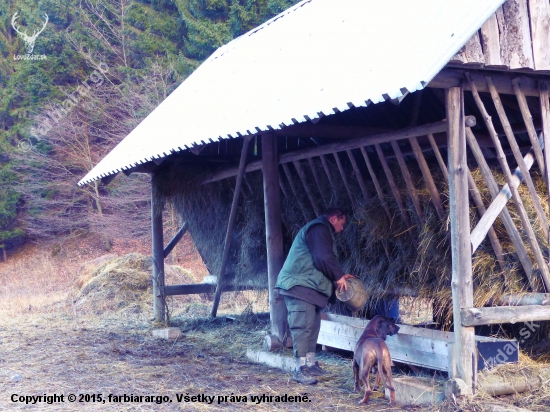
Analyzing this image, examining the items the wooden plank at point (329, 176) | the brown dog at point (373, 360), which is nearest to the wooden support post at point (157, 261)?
the wooden plank at point (329, 176)

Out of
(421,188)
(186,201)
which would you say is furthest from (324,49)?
(186,201)

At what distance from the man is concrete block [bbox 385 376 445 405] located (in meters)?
1.11

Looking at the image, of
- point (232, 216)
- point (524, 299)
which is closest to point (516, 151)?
point (524, 299)

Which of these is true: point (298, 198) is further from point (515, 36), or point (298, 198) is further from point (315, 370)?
point (515, 36)

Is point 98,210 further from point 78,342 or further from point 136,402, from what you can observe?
point 136,402

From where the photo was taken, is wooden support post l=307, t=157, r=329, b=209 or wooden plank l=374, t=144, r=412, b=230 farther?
wooden support post l=307, t=157, r=329, b=209

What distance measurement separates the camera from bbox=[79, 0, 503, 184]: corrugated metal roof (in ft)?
16.7

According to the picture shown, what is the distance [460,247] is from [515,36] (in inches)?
70.6

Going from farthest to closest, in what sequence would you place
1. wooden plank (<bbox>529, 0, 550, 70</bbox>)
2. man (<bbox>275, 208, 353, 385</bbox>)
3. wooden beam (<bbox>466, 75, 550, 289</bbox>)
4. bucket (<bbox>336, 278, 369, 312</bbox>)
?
man (<bbox>275, 208, 353, 385</bbox>), bucket (<bbox>336, 278, 369, 312</bbox>), wooden plank (<bbox>529, 0, 550, 70</bbox>), wooden beam (<bbox>466, 75, 550, 289</bbox>)

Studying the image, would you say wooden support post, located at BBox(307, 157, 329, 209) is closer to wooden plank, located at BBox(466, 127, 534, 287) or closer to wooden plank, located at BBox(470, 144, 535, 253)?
wooden plank, located at BBox(466, 127, 534, 287)

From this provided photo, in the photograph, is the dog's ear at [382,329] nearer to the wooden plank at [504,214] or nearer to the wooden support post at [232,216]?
the wooden plank at [504,214]

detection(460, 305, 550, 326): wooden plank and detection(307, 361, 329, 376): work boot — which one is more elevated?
detection(460, 305, 550, 326): wooden plank

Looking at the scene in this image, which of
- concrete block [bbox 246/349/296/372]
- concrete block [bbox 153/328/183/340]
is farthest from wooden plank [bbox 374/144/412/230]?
concrete block [bbox 153/328/183/340]

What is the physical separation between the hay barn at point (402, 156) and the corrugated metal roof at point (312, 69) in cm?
3
